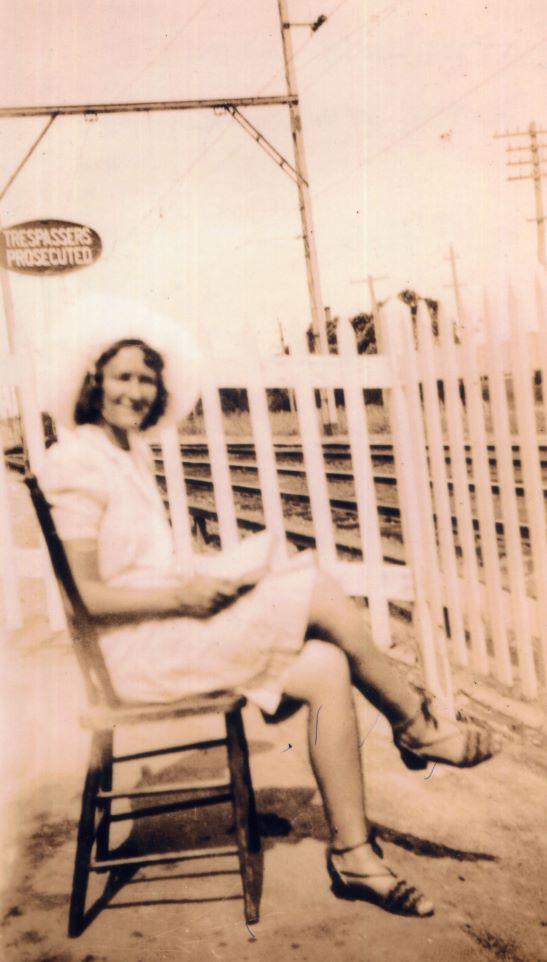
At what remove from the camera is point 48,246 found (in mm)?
2551

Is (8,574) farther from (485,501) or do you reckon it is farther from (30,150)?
(485,501)

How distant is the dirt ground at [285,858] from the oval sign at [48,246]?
143 cm

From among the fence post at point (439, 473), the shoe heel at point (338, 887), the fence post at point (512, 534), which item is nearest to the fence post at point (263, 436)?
the fence post at point (439, 473)

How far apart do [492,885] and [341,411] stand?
44.4ft

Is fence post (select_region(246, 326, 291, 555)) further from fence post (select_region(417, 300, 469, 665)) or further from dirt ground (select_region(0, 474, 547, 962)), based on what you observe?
dirt ground (select_region(0, 474, 547, 962))

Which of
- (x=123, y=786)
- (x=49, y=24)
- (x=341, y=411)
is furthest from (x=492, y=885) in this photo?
(x=341, y=411)

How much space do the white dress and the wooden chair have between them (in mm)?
34

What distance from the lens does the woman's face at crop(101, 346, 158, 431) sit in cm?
209

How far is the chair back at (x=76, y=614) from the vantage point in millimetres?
1981

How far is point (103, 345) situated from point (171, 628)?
0.75 metres

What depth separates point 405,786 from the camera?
2479 mm

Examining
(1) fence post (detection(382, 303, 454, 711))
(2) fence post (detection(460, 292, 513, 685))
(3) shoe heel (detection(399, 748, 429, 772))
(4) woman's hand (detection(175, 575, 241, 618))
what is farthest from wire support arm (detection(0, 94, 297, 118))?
(3) shoe heel (detection(399, 748, 429, 772))

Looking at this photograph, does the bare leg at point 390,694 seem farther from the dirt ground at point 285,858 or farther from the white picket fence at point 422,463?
the white picket fence at point 422,463

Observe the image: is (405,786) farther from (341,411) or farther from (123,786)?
A: (341,411)
